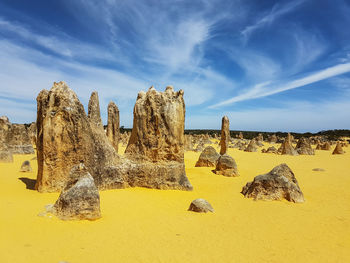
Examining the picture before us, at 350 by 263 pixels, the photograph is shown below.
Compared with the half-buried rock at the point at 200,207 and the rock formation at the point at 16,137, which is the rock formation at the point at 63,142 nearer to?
the half-buried rock at the point at 200,207

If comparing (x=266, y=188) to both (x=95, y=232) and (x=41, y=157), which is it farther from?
(x=41, y=157)

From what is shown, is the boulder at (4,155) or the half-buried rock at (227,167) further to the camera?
the boulder at (4,155)

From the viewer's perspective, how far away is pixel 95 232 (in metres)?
4.66

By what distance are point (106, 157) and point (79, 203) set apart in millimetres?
3130

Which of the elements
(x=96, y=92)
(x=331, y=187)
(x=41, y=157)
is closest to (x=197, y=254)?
(x=41, y=157)

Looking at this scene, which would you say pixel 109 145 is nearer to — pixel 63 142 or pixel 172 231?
pixel 63 142

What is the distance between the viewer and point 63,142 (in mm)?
7301

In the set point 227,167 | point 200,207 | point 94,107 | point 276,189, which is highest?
point 94,107

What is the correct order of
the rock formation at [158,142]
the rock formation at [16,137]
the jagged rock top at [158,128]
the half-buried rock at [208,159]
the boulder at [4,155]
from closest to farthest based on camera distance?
the rock formation at [158,142] < the jagged rock top at [158,128] < the boulder at [4,155] < the half-buried rock at [208,159] < the rock formation at [16,137]

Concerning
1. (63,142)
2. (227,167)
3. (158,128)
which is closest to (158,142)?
(158,128)

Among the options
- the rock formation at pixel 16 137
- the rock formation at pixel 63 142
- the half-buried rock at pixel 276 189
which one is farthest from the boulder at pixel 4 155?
the half-buried rock at pixel 276 189

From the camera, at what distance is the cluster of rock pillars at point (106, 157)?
5.71 meters

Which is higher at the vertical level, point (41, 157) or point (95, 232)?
point (41, 157)

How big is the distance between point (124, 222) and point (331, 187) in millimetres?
9214
